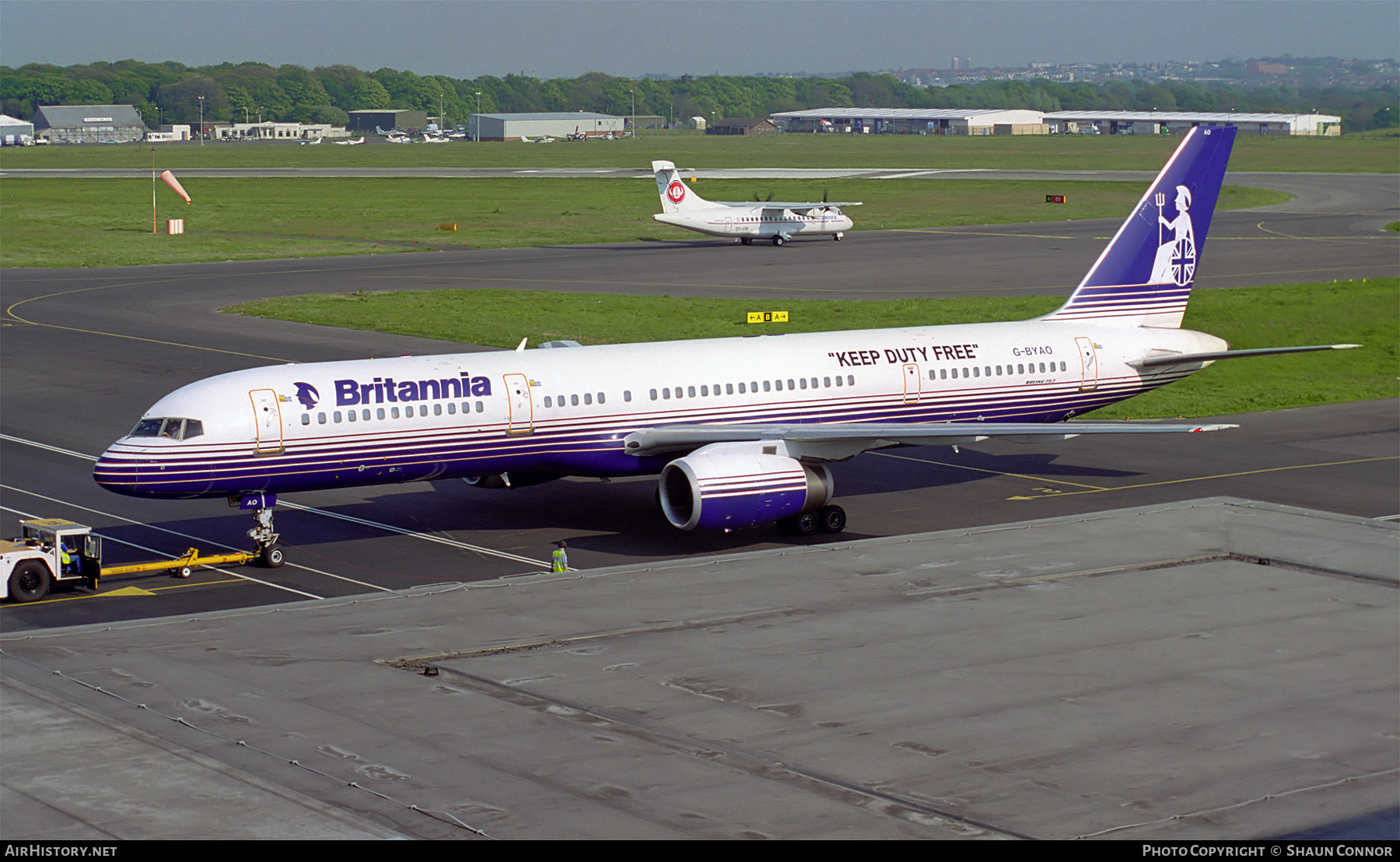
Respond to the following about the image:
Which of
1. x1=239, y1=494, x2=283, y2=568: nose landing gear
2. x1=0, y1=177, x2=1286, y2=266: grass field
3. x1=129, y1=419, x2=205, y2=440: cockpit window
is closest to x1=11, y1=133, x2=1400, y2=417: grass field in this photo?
x1=0, y1=177, x2=1286, y2=266: grass field

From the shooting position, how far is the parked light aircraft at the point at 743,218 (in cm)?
11969

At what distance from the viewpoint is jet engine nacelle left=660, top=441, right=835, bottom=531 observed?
37.0 meters

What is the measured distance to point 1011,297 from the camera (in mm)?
85000

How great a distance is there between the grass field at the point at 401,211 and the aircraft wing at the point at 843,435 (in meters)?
79.9

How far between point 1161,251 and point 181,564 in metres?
30.9

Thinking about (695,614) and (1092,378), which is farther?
(1092,378)

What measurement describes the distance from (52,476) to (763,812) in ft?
120

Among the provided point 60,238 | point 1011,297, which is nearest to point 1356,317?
point 1011,297

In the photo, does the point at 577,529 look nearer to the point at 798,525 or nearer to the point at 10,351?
the point at 798,525

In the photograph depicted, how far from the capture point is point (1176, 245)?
48312 mm

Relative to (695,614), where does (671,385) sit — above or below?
above

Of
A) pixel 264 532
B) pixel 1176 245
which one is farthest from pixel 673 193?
pixel 264 532

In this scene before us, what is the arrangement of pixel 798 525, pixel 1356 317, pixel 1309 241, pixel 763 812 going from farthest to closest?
pixel 1309 241
pixel 1356 317
pixel 798 525
pixel 763 812

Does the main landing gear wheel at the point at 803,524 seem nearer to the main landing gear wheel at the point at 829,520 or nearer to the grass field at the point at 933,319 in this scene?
the main landing gear wheel at the point at 829,520
